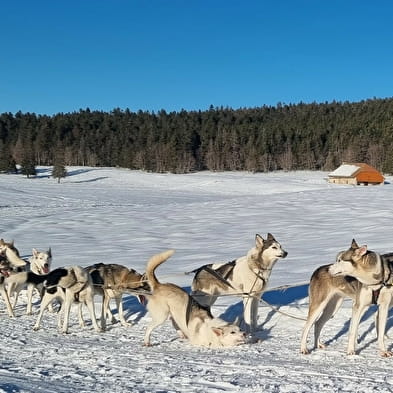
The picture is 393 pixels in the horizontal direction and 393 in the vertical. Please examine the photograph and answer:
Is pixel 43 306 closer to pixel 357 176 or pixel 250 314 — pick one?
pixel 250 314

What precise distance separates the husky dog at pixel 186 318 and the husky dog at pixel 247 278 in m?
0.74

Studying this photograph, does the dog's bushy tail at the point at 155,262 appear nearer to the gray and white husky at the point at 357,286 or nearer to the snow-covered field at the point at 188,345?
the snow-covered field at the point at 188,345

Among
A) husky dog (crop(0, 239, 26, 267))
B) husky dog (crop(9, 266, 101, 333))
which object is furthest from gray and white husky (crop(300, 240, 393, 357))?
husky dog (crop(0, 239, 26, 267))

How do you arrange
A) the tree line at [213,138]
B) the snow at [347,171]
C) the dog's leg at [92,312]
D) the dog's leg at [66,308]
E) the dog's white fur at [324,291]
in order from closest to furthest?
the dog's white fur at [324,291] → the dog's leg at [66,308] → the dog's leg at [92,312] → the snow at [347,171] → the tree line at [213,138]

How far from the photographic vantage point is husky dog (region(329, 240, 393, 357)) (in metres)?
5.09

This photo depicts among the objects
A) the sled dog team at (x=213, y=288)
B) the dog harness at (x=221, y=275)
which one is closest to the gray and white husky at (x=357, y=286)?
the sled dog team at (x=213, y=288)

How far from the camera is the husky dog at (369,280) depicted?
16.7ft

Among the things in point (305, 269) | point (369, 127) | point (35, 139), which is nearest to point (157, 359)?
point (305, 269)

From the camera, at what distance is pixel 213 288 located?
6582 mm

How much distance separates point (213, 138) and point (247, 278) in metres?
95.3

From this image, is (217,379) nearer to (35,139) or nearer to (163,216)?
(163,216)

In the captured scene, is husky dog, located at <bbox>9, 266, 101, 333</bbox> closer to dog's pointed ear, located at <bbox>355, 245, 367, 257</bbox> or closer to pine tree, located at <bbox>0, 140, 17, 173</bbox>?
dog's pointed ear, located at <bbox>355, 245, 367, 257</bbox>

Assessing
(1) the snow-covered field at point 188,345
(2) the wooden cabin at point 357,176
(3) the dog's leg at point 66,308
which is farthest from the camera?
(2) the wooden cabin at point 357,176

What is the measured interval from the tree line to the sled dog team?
6418 cm
